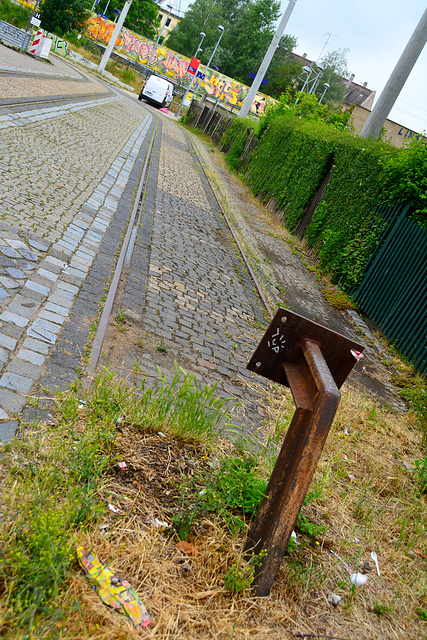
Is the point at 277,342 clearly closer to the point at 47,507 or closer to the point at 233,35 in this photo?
the point at 47,507

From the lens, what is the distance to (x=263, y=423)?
178 inches

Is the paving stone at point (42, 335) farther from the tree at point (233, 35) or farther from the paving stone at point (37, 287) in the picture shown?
the tree at point (233, 35)

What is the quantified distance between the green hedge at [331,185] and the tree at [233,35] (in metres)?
79.3

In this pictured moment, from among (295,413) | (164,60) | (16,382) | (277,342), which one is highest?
(164,60)

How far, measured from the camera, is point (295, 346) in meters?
2.91

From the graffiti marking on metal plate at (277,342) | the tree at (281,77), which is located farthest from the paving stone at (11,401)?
the tree at (281,77)

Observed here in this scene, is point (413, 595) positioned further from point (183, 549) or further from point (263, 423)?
point (263, 423)

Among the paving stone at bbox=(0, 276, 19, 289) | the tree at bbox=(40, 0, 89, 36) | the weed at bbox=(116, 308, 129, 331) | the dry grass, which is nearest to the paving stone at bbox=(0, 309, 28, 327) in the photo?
the paving stone at bbox=(0, 276, 19, 289)

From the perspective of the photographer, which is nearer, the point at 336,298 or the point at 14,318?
the point at 14,318

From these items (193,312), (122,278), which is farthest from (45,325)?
(193,312)

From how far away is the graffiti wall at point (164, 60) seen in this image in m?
64.0

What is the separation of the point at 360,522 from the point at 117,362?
85.8 inches

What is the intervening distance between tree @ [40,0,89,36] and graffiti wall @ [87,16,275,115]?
23251mm

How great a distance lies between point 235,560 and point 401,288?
8.24 meters
